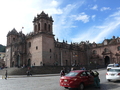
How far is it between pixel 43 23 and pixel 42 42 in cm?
579

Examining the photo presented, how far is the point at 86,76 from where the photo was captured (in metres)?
10.5

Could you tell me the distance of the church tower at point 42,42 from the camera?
122 ft

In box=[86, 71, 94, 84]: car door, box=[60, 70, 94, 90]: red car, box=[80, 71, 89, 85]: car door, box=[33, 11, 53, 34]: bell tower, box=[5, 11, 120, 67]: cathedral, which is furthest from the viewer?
box=[33, 11, 53, 34]: bell tower

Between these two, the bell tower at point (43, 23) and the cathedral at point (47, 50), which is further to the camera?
the bell tower at point (43, 23)

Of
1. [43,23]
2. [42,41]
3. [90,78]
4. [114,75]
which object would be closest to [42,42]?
[42,41]

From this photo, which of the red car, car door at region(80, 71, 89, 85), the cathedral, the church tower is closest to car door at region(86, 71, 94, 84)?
the red car

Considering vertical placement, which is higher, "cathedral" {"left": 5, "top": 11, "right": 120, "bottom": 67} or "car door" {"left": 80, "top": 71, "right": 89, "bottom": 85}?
"cathedral" {"left": 5, "top": 11, "right": 120, "bottom": 67}

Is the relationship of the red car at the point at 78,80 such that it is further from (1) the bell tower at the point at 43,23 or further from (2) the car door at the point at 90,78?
(1) the bell tower at the point at 43,23

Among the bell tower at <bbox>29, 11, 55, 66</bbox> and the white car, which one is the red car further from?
the bell tower at <bbox>29, 11, 55, 66</bbox>

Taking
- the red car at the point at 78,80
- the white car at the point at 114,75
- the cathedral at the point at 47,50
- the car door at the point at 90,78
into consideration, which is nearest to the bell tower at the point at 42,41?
the cathedral at the point at 47,50

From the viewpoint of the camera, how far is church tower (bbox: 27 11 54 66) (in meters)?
37.1

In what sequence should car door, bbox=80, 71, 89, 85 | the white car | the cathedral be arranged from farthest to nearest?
the cathedral < the white car < car door, bbox=80, 71, 89, 85

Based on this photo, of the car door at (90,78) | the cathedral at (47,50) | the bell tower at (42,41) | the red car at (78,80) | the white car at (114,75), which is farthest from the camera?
the cathedral at (47,50)

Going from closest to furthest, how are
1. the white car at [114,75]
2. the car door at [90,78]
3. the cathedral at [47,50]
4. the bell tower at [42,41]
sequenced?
the car door at [90,78], the white car at [114,75], the bell tower at [42,41], the cathedral at [47,50]
